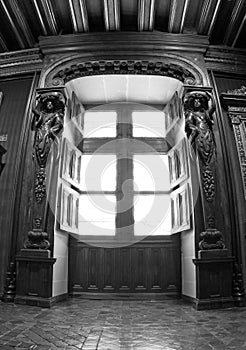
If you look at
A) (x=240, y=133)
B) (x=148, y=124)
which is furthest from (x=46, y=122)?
(x=240, y=133)

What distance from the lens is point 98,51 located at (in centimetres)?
588

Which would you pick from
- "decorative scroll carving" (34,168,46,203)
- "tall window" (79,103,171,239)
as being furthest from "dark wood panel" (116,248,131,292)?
"decorative scroll carving" (34,168,46,203)

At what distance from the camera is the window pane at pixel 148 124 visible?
6820 mm

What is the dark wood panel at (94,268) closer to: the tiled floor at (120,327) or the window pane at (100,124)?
the tiled floor at (120,327)

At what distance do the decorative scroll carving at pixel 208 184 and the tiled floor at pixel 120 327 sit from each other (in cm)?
169

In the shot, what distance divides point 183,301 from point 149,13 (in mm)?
4974

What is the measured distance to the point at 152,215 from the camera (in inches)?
249

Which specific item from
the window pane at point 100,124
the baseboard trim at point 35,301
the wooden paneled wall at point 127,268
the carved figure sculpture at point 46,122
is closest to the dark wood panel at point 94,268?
the wooden paneled wall at point 127,268

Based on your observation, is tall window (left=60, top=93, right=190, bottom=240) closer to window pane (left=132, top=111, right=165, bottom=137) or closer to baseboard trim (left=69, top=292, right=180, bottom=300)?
window pane (left=132, top=111, right=165, bottom=137)

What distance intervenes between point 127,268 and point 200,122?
3007 millimetres

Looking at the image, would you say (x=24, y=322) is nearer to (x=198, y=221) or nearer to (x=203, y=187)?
(x=198, y=221)

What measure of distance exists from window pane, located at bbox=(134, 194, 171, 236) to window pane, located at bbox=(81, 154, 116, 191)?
68 centimetres

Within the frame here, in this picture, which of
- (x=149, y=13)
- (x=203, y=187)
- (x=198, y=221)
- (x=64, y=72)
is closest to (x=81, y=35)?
(x=64, y=72)

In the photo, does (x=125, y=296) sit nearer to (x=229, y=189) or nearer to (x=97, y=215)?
(x=97, y=215)
